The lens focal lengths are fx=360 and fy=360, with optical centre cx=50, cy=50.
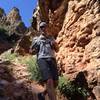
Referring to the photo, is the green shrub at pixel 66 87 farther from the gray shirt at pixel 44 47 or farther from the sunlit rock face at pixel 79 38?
the gray shirt at pixel 44 47

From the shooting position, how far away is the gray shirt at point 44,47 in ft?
25.2

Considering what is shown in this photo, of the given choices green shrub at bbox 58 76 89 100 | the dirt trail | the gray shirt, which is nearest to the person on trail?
the gray shirt

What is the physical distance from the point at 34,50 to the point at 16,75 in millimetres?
4653

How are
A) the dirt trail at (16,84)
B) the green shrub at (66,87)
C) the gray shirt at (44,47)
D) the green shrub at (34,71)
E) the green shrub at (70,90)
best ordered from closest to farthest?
the gray shirt at (44,47)
the green shrub at (70,90)
the green shrub at (66,87)
the dirt trail at (16,84)
the green shrub at (34,71)

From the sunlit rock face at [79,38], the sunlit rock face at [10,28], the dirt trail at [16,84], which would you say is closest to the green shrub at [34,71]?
the dirt trail at [16,84]

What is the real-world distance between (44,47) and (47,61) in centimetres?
39

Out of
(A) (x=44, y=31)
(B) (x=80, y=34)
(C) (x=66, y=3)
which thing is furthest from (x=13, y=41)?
(A) (x=44, y=31)

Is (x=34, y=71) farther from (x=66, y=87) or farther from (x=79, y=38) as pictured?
(x=66, y=87)

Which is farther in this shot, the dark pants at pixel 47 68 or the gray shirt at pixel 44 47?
the gray shirt at pixel 44 47

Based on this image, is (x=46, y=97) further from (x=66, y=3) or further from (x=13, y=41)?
(x=13, y=41)

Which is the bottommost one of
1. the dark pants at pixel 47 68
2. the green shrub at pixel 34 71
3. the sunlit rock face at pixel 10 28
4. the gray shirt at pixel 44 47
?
the dark pants at pixel 47 68

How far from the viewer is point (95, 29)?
10.3 metres

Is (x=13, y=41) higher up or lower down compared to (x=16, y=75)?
higher up

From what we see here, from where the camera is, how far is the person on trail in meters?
7.39
